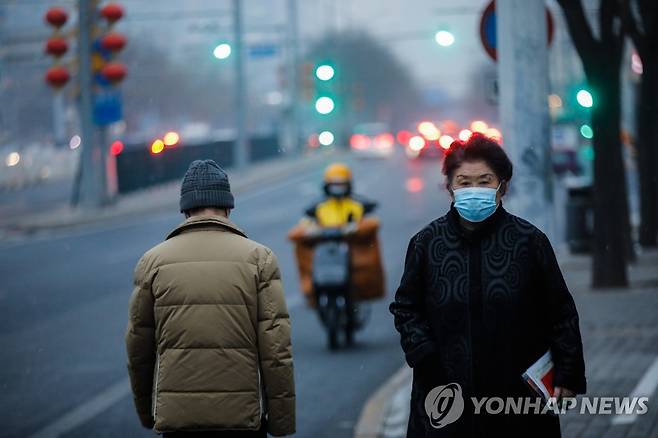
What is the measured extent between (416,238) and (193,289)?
2.84 feet

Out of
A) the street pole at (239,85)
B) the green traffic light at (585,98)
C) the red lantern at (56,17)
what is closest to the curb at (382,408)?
the green traffic light at (585,98)

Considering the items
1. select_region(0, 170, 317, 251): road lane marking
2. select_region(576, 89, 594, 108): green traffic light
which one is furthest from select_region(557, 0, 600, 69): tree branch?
select_region(0, 170, 317, 251): road lane marking

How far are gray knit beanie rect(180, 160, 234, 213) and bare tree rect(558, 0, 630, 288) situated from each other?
34.5 feet

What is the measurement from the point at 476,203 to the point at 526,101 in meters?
3.48

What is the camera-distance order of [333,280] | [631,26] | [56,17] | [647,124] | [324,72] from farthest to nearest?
[56,17]
[647,124]
[631,26]
[324,72]
[333,280]

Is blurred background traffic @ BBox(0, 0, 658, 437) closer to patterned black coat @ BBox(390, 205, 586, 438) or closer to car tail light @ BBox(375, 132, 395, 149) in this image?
car tail light @ BBox(375, 132, 395, 149)

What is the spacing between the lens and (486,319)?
4.56 m

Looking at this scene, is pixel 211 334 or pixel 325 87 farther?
pixel 325 87

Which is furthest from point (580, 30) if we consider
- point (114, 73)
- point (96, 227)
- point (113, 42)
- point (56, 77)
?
point (96, 227)

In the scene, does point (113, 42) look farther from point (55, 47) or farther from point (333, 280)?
point (333, 280)

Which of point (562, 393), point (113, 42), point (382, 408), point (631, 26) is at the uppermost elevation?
point (113, 42)

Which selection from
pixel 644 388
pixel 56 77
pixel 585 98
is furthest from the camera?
pixel 56 77

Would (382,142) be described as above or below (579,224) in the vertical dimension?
below

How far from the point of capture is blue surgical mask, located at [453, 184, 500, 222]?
4.62 metres
